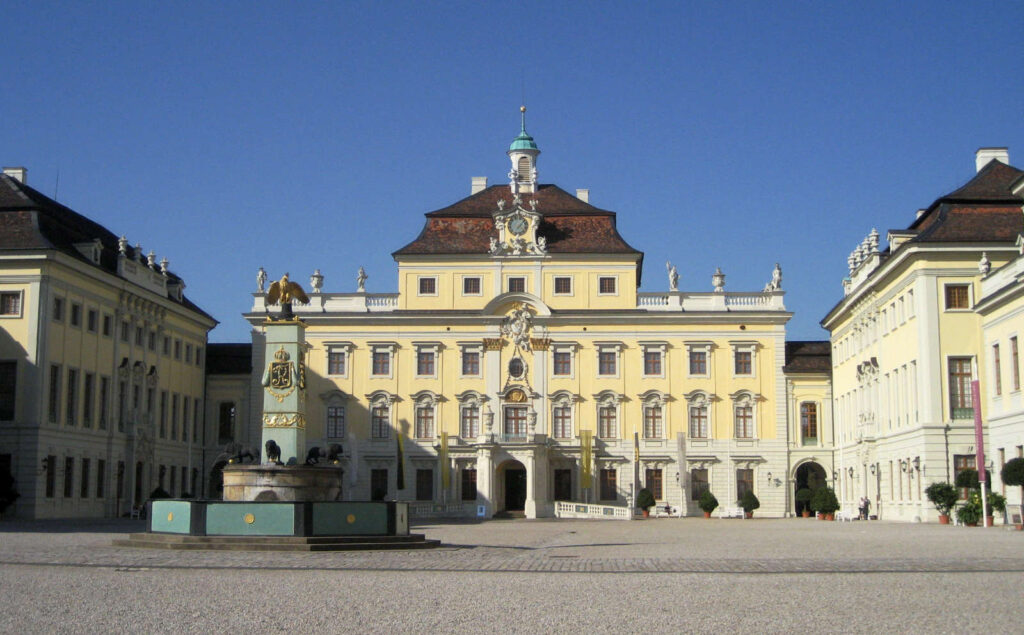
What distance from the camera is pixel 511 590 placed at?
663 inches

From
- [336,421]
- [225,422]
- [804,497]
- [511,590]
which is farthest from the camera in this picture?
[225,422]

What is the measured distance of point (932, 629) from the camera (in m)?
12.9

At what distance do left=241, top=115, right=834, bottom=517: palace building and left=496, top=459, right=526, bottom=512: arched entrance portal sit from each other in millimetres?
76

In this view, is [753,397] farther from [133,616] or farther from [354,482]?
[133,616]

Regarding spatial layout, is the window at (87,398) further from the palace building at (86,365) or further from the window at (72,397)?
the window at (72,397)

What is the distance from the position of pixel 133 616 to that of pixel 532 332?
52.9m

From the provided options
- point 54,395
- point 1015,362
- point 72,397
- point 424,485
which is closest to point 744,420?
point 424,485

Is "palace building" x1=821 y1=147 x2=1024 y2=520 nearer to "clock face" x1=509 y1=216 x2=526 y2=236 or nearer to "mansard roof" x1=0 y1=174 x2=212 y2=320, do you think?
"clock face" x1=509 y1=216 x2=526 y2=236

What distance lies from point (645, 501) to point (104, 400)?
24916mm

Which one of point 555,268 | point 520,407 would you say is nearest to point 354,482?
point 520,407

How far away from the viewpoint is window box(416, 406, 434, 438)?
66.2 m

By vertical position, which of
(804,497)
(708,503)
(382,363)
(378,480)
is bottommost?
(708,503)

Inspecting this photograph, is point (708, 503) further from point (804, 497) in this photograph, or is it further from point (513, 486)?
point (513, 486)

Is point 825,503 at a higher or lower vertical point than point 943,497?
lower
